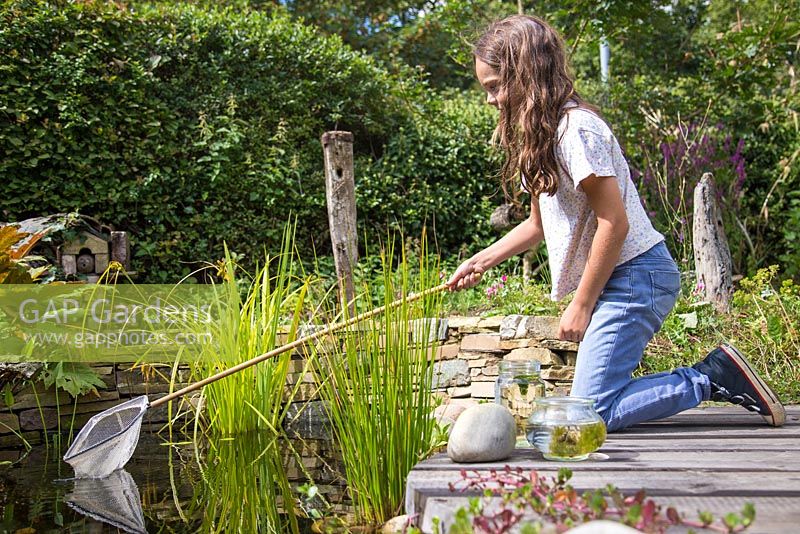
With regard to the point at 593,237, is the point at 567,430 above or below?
below

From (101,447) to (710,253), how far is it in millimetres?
3509

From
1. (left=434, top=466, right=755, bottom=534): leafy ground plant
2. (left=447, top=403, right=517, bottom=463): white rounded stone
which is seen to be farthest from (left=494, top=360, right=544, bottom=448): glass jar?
(left=434, top=466, right=755, bottom=534): leafy ground plant

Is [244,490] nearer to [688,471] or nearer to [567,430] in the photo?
[567,430]

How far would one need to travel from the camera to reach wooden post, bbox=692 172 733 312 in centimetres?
458

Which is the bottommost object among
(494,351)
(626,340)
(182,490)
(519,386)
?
(182,490)

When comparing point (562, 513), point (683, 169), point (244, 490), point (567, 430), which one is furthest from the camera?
point (683, 169)

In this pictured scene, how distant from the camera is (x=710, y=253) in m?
4.65

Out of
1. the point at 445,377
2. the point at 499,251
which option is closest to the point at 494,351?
the point at 445,377

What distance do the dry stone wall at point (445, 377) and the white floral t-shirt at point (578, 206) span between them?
1.56 metres

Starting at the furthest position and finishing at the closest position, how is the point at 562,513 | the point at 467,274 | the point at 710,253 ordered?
1. the point at 710,253
2. the point at 467,274
3. the point at 562,513

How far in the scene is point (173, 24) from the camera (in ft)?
20.7

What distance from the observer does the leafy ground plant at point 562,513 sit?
1.13m

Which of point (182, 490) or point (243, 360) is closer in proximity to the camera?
point (182, 490)

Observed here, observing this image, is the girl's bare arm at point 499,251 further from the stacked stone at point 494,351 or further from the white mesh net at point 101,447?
the stacked stone at point 494,351
